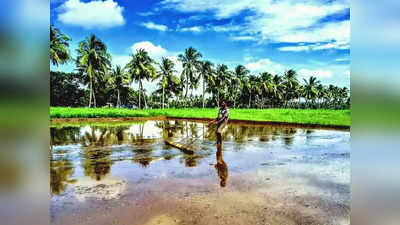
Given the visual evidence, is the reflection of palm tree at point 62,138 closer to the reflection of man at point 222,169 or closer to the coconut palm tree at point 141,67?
the reflection of man at point 222,169

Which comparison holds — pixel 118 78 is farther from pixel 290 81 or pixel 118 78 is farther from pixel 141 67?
pixel 290 81

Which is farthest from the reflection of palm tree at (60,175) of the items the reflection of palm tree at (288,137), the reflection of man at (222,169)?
the reflection of palm tree at (288,137)

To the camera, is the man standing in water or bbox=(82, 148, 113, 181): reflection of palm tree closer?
the man standing in water

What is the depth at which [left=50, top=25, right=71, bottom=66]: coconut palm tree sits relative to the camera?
22756 millimetres

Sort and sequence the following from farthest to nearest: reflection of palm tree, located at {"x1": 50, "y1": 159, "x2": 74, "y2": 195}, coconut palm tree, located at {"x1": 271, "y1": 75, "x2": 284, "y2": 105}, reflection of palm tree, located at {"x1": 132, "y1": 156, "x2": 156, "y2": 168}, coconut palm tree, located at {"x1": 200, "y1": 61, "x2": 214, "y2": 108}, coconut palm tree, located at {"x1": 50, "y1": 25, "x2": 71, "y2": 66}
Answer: coconut palm tree, located at {"x1": 271, "y1": 75, "x2": 284, "y2": 105} → coconut palm tree, located at {"x1": 200, "y1": 61, "x2": 214, "y2": 108} → coconut palm tree, located at {"x1": 50, "y1": 25, "x2": 71, "y2": 66} → reflection of palm tree, located at {"x1": 132, "y1": 156, "x2": 156, "y2": 168} → reflection of palm tree, located at {"x1": 50, "y1": 159, "x2": 74, "y2": 195}

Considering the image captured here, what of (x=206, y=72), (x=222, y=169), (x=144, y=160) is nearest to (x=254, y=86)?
(x=206, y=72)

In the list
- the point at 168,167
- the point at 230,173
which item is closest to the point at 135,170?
the point at 168,167

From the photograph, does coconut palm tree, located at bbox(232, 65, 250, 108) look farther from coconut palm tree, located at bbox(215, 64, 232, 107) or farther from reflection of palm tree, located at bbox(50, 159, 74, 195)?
reflection of palm tree, located at bbox(50, 159, 74, 195)

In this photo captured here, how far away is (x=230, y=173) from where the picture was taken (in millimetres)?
4828

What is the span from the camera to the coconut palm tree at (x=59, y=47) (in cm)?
2276

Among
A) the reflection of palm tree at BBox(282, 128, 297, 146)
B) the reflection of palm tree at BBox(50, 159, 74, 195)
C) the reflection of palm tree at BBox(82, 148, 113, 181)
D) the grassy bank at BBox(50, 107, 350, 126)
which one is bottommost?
the reflection of palm tree at BBox(282, 128, 297, 146)

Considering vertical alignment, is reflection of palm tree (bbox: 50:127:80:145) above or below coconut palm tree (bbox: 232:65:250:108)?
below

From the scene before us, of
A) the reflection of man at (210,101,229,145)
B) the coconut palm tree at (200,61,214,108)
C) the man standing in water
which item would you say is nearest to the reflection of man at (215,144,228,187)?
the man standing in water
